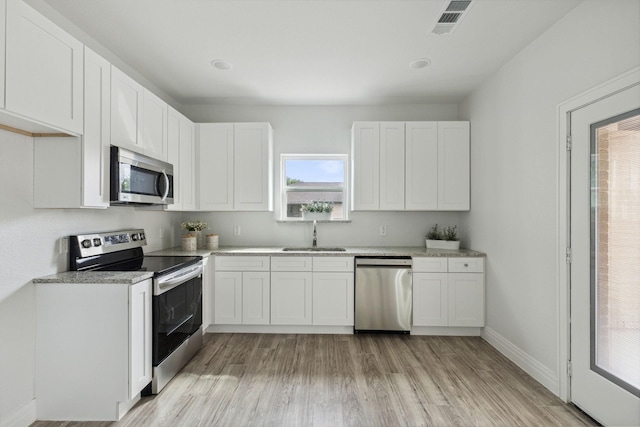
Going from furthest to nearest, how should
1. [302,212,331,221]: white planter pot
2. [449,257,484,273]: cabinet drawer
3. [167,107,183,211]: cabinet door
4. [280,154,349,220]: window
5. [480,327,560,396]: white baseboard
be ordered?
[280,154,349,220]: window < [302,212,331,221]: white planter pot < [449,257,484,273]: cabinet drawer < [167,107,183,211]: cabinet door < [480,327,560,396]: white baseboard

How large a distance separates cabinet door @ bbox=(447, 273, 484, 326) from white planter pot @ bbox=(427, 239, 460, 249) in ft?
1.37

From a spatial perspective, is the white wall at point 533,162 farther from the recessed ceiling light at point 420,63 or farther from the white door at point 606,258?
the recessed ceiling light at point 420,63

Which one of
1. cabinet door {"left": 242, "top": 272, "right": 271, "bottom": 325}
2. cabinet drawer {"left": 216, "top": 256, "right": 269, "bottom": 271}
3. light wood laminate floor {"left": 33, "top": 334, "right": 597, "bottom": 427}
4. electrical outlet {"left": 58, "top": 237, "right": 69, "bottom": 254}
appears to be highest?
electrical outlet {"left": 58, "top": 237, "right": 69, "bottom": 254}

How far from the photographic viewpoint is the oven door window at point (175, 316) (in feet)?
7.56

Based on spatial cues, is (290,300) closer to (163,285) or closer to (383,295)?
(383,295)

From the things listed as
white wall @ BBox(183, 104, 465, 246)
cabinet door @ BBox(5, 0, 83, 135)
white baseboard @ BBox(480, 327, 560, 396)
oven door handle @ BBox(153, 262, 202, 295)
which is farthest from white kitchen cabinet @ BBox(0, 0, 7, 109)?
white baseboard @ BBox(480, 327, 560, 396)

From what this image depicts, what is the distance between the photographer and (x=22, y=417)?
1.93 metres

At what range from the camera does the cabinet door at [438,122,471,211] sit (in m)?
3.76

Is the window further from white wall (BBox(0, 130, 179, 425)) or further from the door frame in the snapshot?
white wall (BBox(0, 130, 179, 425))

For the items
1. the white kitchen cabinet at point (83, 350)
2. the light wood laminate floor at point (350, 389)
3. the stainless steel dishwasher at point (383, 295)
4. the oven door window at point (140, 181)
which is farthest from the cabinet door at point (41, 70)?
the stainless steel dishwasher at point (383, 295)

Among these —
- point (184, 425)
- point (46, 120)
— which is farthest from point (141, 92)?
point (184, 425)

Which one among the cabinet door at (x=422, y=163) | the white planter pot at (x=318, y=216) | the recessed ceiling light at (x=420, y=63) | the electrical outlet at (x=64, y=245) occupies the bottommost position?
the electrical outlet at (x=64, y=245)

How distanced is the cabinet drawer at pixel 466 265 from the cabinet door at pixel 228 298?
2.33 m

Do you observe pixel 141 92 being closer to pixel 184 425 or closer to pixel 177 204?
pixel 177 204
